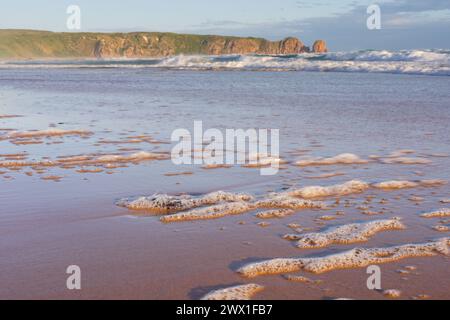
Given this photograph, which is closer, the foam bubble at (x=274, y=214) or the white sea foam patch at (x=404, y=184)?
the foam bubble at (x=274, y=214)

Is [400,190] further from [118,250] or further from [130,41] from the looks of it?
[130,41]

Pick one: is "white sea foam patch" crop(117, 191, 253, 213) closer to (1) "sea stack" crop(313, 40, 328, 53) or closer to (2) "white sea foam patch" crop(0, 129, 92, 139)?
(2) "white sea foam patch" crop(0, 129, 92, 139)

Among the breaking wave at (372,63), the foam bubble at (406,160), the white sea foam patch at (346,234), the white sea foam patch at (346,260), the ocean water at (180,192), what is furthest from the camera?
the breaking wave at (372,63)

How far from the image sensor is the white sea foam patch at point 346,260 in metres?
3.89

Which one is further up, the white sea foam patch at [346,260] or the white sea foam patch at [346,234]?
the white sea foam patch at [346,234]

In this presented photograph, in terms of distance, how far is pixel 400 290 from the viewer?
3.54m

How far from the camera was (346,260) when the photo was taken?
405cm

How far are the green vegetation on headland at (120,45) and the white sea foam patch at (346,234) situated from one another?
133275mm

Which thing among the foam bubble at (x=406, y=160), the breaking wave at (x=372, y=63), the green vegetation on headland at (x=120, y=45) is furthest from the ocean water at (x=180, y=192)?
the green vegetation on headland at (x=120, y=45)

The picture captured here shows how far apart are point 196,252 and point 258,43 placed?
138868mm

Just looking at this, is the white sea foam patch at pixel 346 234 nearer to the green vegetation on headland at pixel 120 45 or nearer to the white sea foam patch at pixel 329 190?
the white sea foam patch at pixel 329 190

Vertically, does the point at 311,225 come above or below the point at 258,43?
below

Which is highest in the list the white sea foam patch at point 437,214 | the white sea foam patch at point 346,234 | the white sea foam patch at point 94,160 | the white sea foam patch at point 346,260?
the white sea foam patch at point 94,160
